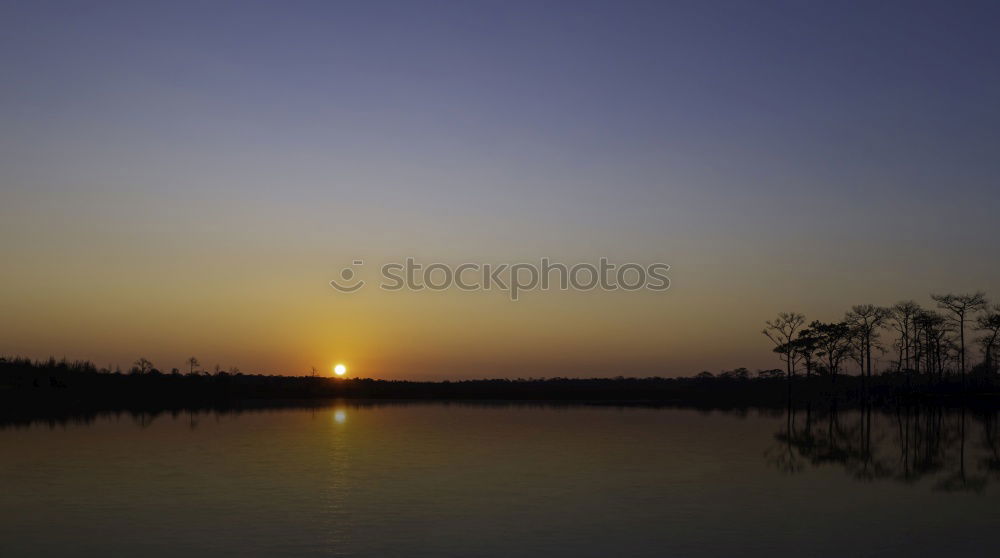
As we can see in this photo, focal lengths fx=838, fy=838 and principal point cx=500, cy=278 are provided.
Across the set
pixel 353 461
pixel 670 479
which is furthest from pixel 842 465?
pixel 353 461

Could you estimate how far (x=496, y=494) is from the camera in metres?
27.7

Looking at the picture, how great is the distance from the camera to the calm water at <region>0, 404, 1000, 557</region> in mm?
20281

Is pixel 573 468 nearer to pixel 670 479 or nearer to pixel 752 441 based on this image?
pixel 670 479

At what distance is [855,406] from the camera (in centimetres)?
9912

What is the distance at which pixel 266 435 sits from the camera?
172 ft

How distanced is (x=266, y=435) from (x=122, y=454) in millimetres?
13136

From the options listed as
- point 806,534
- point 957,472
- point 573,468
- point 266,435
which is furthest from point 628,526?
point 266,435

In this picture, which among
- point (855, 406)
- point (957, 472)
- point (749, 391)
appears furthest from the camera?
point (749, 391)

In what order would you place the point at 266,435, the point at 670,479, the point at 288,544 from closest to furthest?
the point at 288,544, the point at 670,479, the point at 266,435

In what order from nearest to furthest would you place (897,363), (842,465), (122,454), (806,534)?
(806,534) → (842,465) → (122,454) → (897,363)

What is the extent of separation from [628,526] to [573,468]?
1268cm

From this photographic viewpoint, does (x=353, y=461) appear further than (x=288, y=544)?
Yes

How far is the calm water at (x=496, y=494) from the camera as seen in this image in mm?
20281

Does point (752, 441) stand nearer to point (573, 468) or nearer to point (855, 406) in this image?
point (573, 468)
